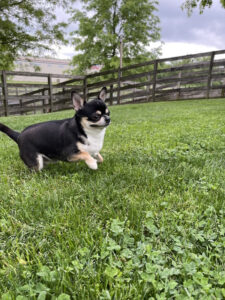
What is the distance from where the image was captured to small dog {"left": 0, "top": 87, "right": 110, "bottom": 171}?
8.72 feet

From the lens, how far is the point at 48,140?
2.74 meters

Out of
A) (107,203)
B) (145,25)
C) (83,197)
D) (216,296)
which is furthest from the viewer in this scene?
(145,25)

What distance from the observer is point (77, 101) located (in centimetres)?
277

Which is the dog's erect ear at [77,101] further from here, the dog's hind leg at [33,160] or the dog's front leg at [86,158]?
the dog's hind leg at [33,160]

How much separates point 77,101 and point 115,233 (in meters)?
1.77

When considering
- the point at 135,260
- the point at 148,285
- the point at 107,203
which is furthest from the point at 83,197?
the point at 148,285

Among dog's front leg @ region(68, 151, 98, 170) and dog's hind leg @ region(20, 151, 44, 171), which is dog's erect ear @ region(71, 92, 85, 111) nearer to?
dog's front leg @ region(68, 151, 98, 170)

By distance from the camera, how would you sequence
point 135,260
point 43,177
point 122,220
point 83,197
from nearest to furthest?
A: 1. point 135,260
2. point 122,220
3. point 83,197
4. point 43,177

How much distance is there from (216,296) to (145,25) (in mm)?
25112

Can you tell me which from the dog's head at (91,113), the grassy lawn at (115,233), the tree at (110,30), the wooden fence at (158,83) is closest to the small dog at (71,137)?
the dog's head at (91,113)

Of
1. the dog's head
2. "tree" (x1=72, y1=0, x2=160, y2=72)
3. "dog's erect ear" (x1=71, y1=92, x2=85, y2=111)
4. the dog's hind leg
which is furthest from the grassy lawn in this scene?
"tree" (x1=72, y1=0, x2=160, y2=72)

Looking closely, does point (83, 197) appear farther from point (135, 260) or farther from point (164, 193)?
point (135, 260)

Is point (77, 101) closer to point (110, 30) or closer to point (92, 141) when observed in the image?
point (92, 141)

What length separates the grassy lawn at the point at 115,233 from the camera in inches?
44.2
